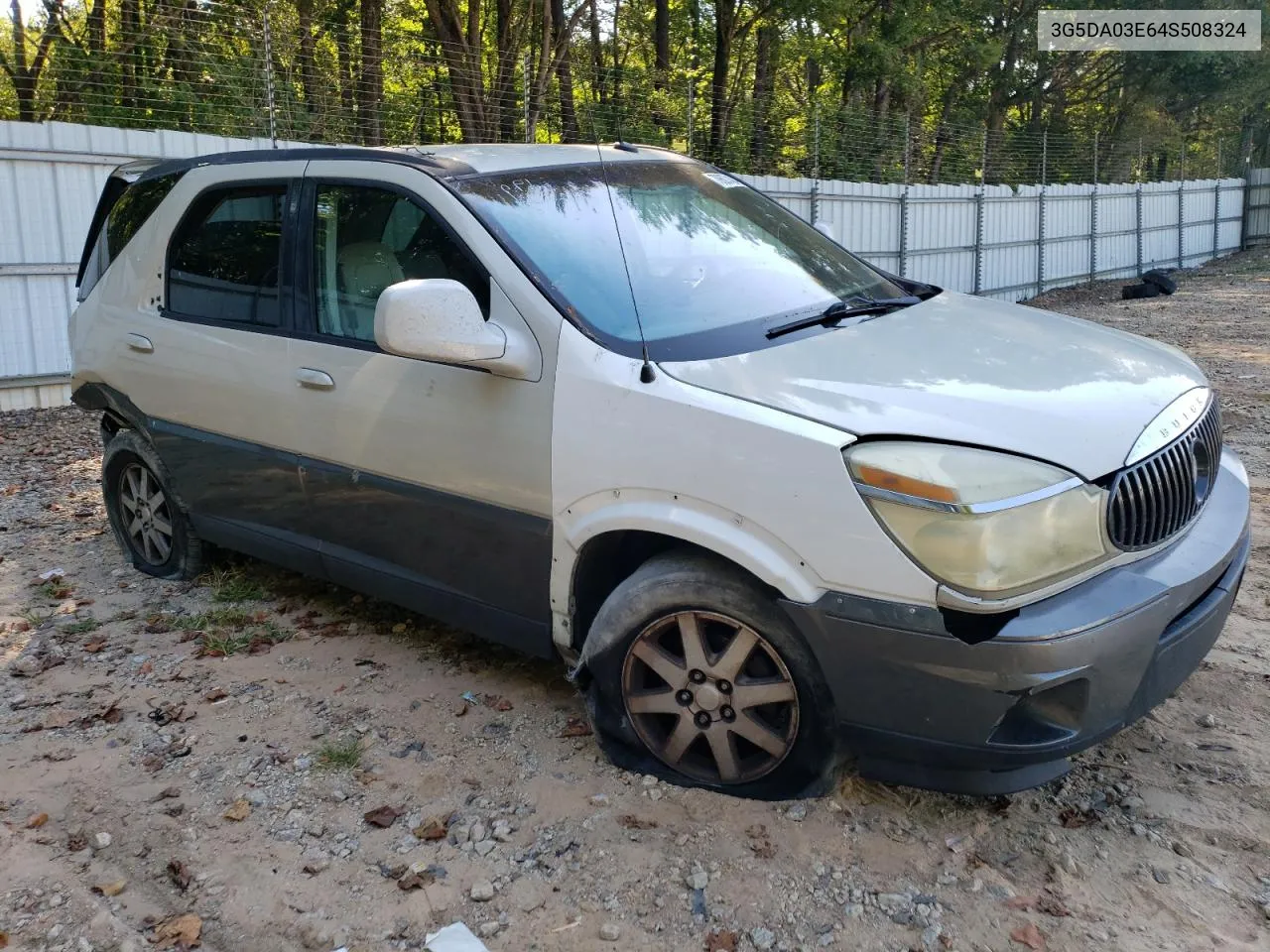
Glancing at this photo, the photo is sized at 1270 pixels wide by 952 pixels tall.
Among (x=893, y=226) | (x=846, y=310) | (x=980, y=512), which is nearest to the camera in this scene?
(x=980, y=512)

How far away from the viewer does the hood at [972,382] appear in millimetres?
2795

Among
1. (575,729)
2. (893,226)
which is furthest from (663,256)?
(893,226)

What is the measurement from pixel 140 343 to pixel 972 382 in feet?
11.7

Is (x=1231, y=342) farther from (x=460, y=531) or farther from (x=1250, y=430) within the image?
(x=460, y=531)

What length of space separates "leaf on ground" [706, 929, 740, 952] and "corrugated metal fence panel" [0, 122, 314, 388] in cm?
882

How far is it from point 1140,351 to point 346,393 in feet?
8.75

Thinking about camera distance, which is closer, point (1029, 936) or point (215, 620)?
point (1029, 936)

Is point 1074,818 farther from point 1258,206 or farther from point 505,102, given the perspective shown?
point 1258,206

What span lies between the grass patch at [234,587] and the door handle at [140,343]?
1078mm

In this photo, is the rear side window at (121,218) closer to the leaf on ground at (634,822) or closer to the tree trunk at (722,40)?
the leaf on ground at (634,822)

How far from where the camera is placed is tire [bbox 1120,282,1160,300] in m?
20.0

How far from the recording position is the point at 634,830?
3.12 metres

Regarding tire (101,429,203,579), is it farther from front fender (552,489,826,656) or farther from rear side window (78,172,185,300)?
front fender (552,489,826,656)

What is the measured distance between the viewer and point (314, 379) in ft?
13.2
